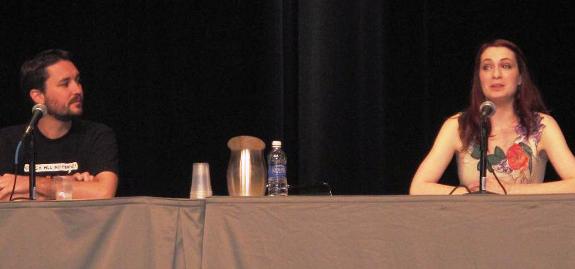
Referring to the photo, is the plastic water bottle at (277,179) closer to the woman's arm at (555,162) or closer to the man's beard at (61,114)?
the woman's arm at (555,162)

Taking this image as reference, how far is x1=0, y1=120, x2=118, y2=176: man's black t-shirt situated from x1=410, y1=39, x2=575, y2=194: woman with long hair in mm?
1299

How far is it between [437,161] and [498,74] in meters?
0.42

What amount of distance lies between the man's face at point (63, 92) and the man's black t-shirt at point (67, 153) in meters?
0.10

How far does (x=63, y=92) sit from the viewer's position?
3871mm

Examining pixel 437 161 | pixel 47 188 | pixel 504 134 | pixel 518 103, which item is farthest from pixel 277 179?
pixel 518 103

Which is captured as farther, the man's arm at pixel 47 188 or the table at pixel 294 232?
the man's arm at pixel 47 188

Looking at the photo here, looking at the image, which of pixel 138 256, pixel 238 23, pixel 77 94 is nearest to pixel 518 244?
pixel 138 256

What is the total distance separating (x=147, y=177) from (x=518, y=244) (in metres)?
3.00

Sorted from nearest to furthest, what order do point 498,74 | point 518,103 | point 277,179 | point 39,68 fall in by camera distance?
point 277,179 → point 498,74 → point 518,103 → point 39,68

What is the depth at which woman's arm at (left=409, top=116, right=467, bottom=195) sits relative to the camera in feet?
11.7

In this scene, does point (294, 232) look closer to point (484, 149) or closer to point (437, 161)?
point (484, 149)

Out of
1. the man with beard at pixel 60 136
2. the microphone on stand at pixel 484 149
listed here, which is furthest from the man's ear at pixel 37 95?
the microphone on stand at pixel 484 149

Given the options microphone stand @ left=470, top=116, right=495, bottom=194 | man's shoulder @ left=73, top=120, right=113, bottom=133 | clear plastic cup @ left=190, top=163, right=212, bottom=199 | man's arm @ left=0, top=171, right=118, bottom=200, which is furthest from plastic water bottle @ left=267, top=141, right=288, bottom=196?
man's shoulder @ left=73, top=120, right=113, bottom=133

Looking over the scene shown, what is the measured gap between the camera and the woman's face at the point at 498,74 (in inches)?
141
